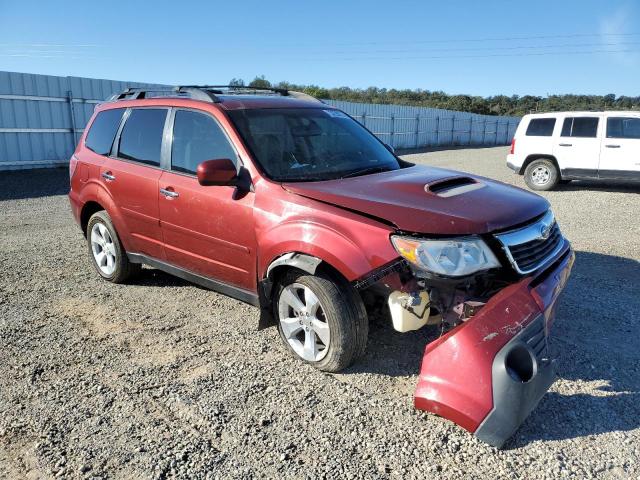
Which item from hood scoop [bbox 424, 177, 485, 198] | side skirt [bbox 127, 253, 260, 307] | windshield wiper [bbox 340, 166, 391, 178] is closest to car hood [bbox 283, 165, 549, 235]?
hood scoop [bbox 424, 177, 485, 198]

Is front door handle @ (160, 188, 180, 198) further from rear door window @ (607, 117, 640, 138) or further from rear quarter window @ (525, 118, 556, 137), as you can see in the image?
rear door window @ (607, 117, 640, 138)

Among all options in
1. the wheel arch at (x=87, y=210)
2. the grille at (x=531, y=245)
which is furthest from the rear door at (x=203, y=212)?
the grille at (x=531, y=245)

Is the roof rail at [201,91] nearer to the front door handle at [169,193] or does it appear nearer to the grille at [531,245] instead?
the front door handle at [169,193]

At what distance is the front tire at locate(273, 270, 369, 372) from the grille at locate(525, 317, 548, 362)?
3.19 feet

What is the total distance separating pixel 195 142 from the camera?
416cm

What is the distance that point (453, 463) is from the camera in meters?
2.61

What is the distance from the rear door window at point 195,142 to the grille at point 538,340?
2326mm

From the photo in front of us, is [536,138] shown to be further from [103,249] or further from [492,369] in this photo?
[492,369]

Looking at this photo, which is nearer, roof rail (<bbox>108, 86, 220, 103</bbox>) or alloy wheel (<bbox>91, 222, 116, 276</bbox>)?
roof rail (<bbox>108, 86, 220, 103</bbox>)

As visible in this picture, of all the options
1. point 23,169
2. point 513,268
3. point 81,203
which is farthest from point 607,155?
point 23,169

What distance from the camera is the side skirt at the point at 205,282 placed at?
3.82 metres

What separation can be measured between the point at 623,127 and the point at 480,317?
1094 centimetres

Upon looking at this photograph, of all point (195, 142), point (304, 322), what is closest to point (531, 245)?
point (304, 322)

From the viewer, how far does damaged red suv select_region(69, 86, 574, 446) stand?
274 centimetres
